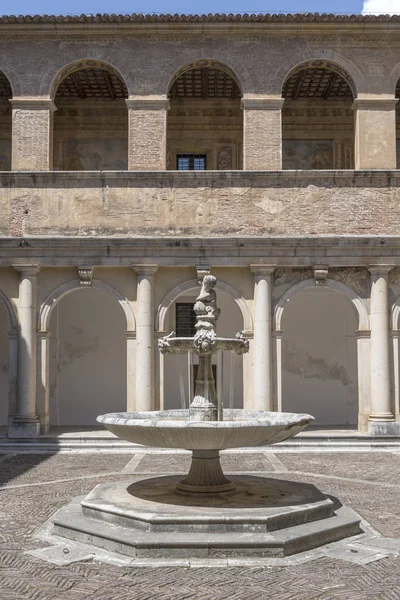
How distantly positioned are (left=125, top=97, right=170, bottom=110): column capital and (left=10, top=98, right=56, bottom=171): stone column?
1.76 metres

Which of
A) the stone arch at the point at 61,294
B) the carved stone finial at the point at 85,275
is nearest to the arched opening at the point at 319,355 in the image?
the stone arch at the point at 61,294

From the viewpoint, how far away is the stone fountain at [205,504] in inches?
261

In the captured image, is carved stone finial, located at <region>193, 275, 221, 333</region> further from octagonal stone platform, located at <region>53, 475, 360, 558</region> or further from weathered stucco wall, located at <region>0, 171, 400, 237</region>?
weathered stucco wall, located at <region>0, 171, 400, 237</region>

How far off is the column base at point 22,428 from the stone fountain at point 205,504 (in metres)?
7.00

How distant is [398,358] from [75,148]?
32.8ft

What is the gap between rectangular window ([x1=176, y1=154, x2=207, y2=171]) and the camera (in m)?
19.8

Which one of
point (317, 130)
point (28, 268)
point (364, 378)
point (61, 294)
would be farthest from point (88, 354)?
point (317, 130)

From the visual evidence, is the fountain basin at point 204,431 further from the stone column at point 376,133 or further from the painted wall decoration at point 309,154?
the painted wall decoration at point 309,154

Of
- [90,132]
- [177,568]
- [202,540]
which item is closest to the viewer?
[177,568]

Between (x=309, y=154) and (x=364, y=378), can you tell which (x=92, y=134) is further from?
(x=364, y=378)

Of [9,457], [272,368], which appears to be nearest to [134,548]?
[9,457]

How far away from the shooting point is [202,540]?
21.6 feet

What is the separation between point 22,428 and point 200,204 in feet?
19.5

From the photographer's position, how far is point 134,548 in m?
6.51
